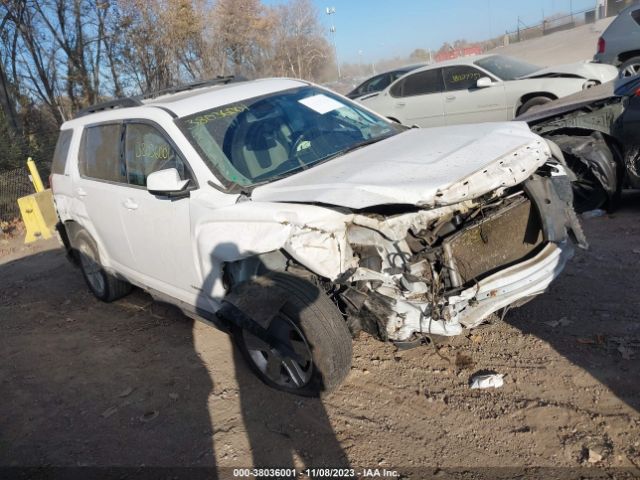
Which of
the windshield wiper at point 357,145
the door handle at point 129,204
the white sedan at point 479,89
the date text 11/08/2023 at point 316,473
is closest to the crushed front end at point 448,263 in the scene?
the date text 11/08/2023 at point 316,473

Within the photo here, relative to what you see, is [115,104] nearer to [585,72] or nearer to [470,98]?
[470,98]

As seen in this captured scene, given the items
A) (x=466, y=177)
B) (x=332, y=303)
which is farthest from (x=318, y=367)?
(x=466, y=177)

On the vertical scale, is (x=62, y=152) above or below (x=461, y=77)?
above

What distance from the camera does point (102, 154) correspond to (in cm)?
466

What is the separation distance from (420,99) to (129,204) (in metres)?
7.79

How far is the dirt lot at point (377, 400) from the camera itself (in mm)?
2738

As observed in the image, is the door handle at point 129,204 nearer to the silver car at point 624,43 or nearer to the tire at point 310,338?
the tire at point 310,338

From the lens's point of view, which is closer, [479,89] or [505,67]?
[479,89]

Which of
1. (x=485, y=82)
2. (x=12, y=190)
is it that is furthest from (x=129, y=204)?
(x=12, y=190)

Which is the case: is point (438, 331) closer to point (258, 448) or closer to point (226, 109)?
point (258, 448)

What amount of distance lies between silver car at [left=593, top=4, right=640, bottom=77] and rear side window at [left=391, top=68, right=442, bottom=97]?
3618 millimetres

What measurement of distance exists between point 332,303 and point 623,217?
151 inches

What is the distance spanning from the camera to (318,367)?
10.1ft

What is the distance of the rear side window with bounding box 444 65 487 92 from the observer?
9945 millimetres
